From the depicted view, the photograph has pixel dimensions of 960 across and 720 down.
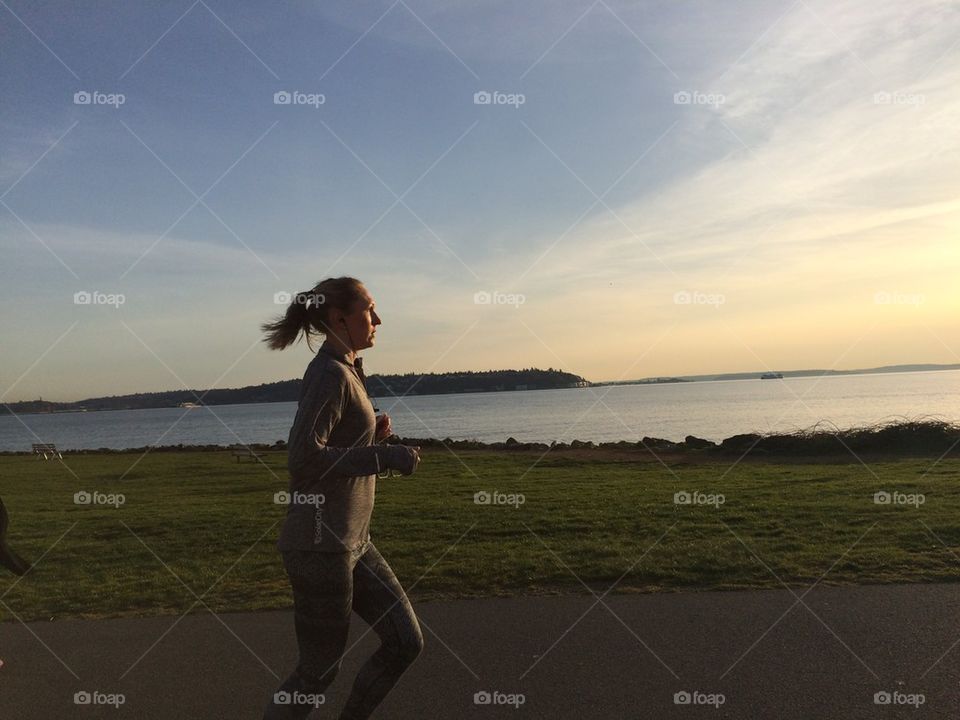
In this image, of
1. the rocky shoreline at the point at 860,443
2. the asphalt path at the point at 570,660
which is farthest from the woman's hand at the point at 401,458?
the rocky shoreline at the point at 860,443

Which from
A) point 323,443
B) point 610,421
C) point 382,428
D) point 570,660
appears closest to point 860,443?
point 570,660

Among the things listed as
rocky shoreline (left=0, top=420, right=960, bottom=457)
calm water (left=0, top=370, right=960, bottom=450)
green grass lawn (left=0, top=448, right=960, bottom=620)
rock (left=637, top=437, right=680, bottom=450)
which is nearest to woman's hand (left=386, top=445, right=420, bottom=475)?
green grass lawn (left=0, top=448, right=960, bottom=620)

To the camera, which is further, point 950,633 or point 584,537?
point 584,537

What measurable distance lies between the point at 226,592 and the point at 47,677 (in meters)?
2.39

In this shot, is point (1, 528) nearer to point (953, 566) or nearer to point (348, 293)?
point (348, 293)

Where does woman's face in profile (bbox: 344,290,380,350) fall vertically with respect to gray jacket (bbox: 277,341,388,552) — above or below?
above

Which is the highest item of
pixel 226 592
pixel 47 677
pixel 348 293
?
pixel 348 293

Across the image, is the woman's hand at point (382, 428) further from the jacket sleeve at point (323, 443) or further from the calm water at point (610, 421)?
the calm water at point (610, 421)

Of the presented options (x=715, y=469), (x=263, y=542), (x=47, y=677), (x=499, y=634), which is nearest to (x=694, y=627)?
(x=499, y=634)

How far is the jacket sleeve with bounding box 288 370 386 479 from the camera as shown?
3.35 meters

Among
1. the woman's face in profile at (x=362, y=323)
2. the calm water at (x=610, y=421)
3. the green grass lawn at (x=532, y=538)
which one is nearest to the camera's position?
the woman's face in profile at (x=362, y=323)

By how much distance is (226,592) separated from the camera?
7926 mm

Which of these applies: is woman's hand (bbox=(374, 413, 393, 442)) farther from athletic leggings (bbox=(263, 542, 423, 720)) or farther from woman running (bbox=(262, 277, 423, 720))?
athletic leggings (bbox=(263, 542, 423, 720))

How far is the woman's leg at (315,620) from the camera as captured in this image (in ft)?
11.2
